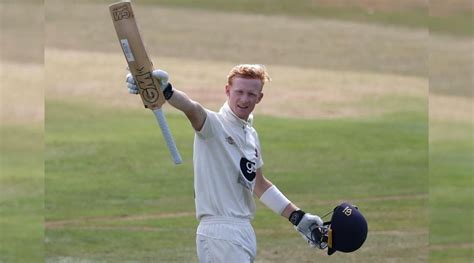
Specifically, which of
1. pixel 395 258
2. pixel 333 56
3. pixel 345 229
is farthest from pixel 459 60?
pixel 333 56

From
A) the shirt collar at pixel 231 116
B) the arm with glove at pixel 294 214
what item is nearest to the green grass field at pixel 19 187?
the arm with glove at pixel 294 214

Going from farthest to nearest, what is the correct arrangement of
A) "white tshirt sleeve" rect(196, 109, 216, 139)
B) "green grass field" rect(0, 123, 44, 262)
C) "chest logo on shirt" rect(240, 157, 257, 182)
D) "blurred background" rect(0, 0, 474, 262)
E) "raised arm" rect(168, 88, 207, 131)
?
"blurred background" rect(0, 0, 474, 262)
"green grass field" rect(0, 123, 44, 262)
"chest logo on shirt" rect(240, 157, 257, 182)
"white tshirt sleeve" rect(196, 109, 216, 139)
"raised arm" rect(168, 88, 207, 131)

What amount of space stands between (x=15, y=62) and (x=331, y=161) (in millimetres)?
6191

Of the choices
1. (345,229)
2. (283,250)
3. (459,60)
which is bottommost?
(283,250)

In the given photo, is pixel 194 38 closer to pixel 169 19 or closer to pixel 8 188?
pixel 169 19

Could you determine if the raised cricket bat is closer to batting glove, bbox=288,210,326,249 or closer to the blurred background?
batting glove, bbox=288,210,326,249

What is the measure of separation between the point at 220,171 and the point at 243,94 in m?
0.42

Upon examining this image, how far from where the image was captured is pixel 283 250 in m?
11.1

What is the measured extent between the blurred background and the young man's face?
11.0 ft

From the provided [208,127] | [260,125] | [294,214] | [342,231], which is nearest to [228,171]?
[208,127]

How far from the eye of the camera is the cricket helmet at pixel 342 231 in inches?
256

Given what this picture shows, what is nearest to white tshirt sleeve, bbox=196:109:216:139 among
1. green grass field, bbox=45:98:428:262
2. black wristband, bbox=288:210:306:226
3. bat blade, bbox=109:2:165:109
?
bat blade, bbox=109:2:165:109

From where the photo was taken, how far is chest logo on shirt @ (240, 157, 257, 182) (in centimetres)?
610

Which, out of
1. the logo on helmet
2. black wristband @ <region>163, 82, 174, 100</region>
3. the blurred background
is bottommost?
the blurred background
